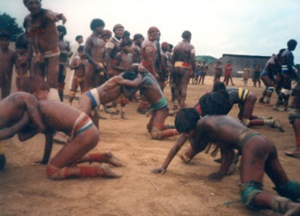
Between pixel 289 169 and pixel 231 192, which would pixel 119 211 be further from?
pixel 289 169

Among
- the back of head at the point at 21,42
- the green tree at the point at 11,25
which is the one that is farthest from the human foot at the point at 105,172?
the green tree at the point at 11,25

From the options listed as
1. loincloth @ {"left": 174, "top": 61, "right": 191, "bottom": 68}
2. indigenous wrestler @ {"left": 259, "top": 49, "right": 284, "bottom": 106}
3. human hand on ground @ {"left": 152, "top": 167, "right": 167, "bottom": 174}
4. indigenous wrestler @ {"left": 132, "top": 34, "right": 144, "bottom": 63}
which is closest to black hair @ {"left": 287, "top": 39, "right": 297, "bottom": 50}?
indigenous wrestler @ {"left": 259, "top": 49, "right": 284, "bottom": 106}

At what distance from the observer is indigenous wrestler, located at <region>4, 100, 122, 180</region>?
3.24m

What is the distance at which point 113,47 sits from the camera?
350 inches

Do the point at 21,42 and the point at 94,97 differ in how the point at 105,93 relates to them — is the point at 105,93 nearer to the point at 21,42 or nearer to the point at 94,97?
the point at 94,97

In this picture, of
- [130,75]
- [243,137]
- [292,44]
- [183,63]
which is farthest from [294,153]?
[292,44]

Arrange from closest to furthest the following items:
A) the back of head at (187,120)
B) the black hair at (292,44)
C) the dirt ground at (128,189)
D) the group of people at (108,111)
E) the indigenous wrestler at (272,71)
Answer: the dirt ground at (128,189) → the group of people at (108,111) → the back of head at (187,120) → the black hair at (292,44) → the indigenous wrestler at (272,71)

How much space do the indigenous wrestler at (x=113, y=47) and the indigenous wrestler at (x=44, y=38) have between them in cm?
305

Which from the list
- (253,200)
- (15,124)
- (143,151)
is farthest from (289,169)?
(15,124)

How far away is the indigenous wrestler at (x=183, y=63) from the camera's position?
348 inches

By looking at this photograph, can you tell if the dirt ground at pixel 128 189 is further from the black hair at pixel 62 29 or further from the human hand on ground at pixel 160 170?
the black hair at pixel 62 29

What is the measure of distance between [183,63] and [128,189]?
6.29 metres

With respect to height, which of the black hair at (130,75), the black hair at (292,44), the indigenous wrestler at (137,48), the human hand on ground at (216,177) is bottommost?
the human hand on ground at (216,177)

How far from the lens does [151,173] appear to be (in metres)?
3.58
